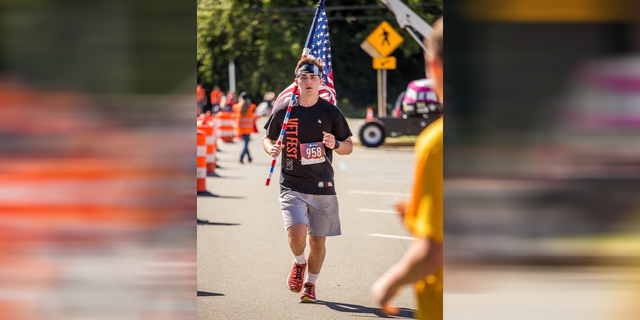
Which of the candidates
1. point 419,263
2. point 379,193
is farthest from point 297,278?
point 379,193

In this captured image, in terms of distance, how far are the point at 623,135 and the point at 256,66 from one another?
4897cm

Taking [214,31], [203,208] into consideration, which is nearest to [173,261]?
[203,208]

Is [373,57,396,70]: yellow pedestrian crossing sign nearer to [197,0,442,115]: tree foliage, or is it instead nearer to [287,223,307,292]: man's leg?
[287,223,307,292]: man's leg

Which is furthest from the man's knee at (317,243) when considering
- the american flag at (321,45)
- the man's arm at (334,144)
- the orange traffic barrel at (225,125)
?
the orange traffic barrel at (225,125)

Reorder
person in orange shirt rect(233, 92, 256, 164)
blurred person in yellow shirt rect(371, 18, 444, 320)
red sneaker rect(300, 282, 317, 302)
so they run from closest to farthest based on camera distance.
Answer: blurred person in yellow shirt rect(371, 18, 444, 320)
red sneaker rect(300, 282, 317, 302)
person in orange shirt rect(233, 92, 256, 164)

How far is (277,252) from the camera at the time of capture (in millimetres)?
9031

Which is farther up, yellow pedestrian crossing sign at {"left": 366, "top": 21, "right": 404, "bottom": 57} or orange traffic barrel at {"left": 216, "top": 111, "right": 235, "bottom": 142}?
yellow pedestrian crossing sign at {"left": 366, "top": 21, "right": 404, "bottom": 57}

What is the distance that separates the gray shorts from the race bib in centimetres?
26

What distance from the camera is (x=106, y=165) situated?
2139 mm

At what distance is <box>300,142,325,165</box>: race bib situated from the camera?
21.6ft

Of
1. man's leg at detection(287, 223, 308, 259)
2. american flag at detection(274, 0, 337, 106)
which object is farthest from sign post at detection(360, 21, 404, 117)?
man's leg at detection(287, 223, 308, 259)

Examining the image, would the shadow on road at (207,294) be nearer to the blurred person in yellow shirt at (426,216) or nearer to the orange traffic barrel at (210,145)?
the blurred person in yellow shirt at (426,216)

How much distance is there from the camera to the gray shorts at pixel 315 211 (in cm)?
656

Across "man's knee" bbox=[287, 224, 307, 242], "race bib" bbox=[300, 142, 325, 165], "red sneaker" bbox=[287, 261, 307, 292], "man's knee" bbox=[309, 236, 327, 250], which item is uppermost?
"race bib" bbox=[300, 142, 325, 165]
